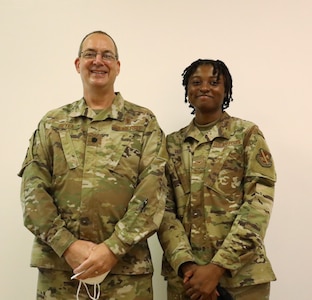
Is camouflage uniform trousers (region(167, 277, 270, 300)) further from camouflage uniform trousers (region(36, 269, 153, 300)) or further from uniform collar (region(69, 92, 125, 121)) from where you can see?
uniform collar (region(69, 92, 125, 121))

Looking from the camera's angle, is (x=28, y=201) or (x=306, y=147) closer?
(x=28, y=201)

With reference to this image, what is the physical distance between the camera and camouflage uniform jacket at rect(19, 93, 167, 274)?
1441 millimetres

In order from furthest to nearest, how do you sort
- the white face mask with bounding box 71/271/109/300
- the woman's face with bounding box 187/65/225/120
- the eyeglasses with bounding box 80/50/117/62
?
the woman's face with bounding box 187/65/225/120, the eyeglasses with bounding box 80/50/117/62, the white face mask with bounding box 71/271/109/300

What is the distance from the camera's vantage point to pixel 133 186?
1.54 m

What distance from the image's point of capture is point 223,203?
1626mm

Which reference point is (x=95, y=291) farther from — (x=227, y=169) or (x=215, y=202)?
(x=227, y=169)

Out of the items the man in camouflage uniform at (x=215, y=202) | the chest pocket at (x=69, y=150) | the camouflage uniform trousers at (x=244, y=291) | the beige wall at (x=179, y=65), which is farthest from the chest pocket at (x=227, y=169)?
the beige wall at (x=179, y=65)

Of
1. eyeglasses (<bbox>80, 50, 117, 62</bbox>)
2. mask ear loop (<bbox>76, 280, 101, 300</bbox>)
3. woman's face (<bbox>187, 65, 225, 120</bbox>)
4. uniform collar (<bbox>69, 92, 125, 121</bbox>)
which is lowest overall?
mask ear loop (<bbox>76, 280, 101, 300</bbox>)

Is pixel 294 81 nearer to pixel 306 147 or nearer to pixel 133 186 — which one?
pixel 306 147

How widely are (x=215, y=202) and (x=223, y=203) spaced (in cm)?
3

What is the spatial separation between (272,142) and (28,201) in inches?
50.9

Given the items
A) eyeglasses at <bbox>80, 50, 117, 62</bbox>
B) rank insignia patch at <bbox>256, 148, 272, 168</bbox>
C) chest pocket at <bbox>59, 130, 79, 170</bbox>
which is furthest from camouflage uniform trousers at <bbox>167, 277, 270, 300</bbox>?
eyeglasses at <bbox>80, 50, 117, 62</bbox>

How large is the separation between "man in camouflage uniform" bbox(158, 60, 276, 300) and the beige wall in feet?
1.58

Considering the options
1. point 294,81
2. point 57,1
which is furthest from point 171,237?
point 57,1
